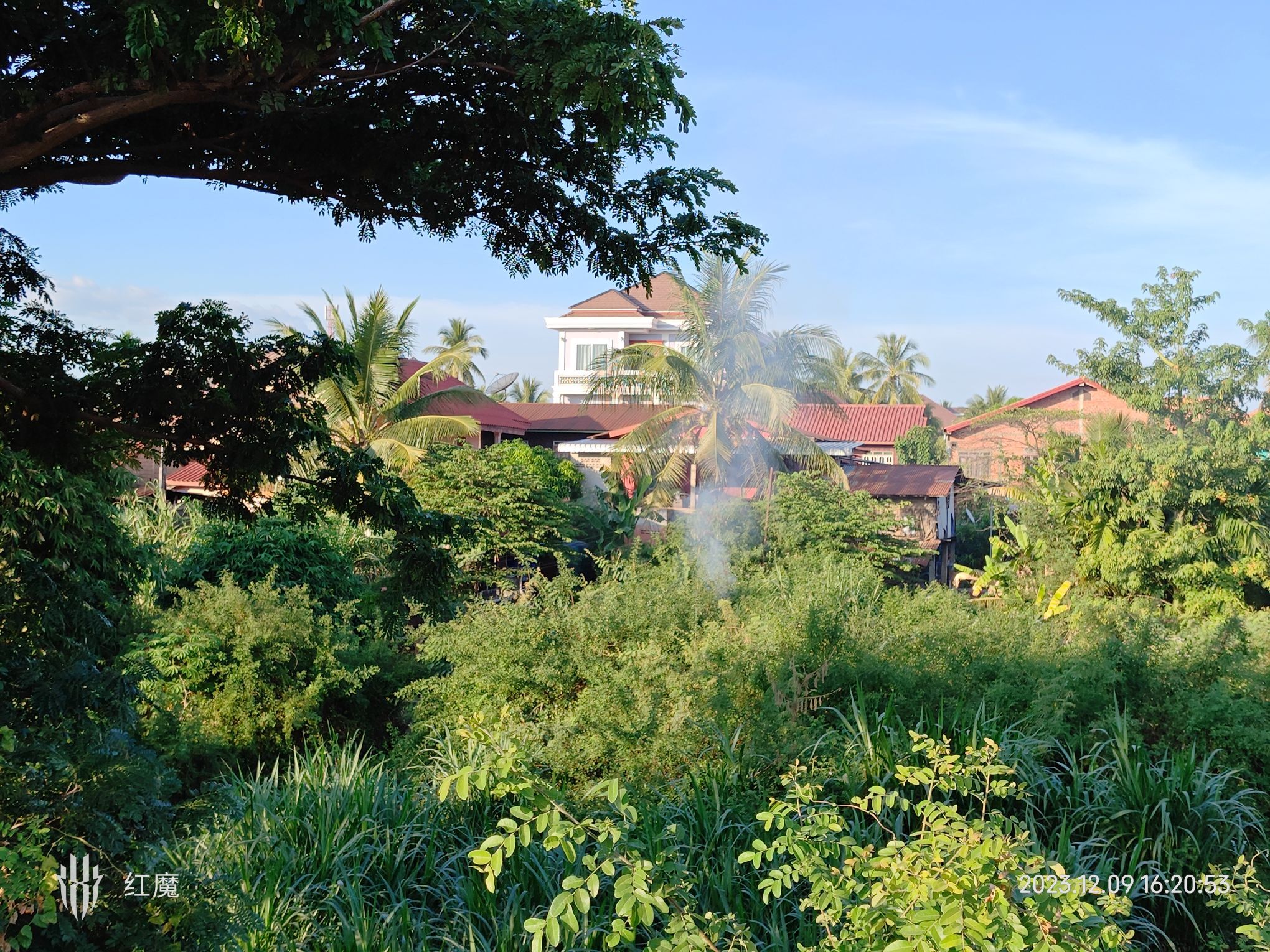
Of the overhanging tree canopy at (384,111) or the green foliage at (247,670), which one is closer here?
the overhanging tree canopy at (384,111)

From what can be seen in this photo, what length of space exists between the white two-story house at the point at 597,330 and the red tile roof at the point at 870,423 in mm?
7028

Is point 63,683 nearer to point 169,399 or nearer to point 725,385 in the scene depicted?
point 169,399

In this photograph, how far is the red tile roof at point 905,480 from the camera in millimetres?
22312

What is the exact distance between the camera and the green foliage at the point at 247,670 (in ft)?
30.8

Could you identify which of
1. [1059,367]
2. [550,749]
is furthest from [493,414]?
[550,749]

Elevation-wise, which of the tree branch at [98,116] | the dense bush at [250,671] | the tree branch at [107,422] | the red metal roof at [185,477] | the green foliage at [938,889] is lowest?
the dense bush at [250,671]

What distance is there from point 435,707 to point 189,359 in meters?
5.43

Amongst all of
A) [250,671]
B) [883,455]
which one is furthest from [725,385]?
[883,455]

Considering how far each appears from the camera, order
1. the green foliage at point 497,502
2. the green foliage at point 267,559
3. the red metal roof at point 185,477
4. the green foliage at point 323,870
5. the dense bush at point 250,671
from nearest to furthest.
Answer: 1. the green foliage at point 323,870
2. the dense bush at point 250,671
3. the green foliage at point 267,559
4. the green foliage at point 497,502
5. the red metal roof at point 185,477

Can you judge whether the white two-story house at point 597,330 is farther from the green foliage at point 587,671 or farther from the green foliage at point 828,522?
the green foliage at point 587,671

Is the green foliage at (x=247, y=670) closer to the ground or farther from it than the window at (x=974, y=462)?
closer to the ground

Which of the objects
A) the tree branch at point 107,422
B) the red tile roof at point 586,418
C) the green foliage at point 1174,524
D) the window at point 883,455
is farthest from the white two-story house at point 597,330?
the tree branch at point 107,422

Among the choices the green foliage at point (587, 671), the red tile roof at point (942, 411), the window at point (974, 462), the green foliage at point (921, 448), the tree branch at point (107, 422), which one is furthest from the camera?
the red tile roof at point (942, 411)

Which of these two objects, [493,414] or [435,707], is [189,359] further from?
[493,414]
